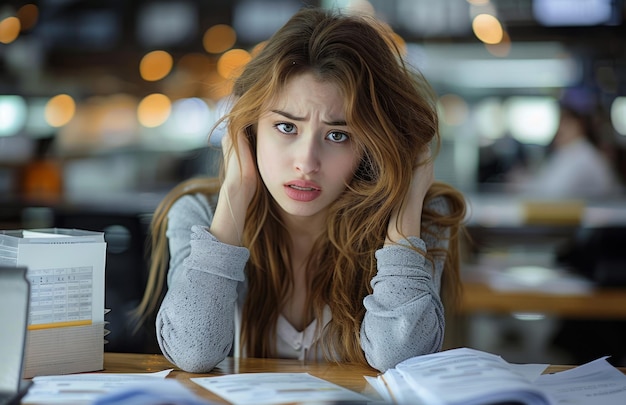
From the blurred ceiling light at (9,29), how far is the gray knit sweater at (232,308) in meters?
4.78

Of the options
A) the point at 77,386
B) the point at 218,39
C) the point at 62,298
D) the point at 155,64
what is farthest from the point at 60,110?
the point at 77,386

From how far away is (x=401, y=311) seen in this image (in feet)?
4.66

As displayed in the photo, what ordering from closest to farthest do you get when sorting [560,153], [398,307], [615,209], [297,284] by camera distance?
[398,307], [297,284], [615,209], [560,153]

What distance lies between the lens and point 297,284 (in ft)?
Result: 5.53

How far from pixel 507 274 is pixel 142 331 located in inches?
64.5

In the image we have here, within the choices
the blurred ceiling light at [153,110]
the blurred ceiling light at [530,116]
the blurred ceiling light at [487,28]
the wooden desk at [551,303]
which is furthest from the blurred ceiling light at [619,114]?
the blurred ceiling light at [153,110]

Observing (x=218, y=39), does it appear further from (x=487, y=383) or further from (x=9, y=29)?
(x=487, y=383)

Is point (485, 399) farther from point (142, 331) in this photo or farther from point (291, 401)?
point (142, 331)

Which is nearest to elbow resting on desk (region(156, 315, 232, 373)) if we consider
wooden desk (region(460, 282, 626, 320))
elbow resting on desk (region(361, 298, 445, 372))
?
elbow resting on desk (region(361, 298, 445, 372))

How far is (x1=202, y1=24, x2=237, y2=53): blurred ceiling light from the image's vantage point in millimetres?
6016

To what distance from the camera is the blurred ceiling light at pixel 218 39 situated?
6.02 meters

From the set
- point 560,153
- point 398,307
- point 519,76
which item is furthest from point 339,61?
point 519,76

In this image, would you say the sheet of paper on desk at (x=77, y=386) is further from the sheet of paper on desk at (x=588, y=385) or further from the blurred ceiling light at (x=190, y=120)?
the blurred ceiling light at (x=190, y=120)

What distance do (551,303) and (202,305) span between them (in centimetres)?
189
